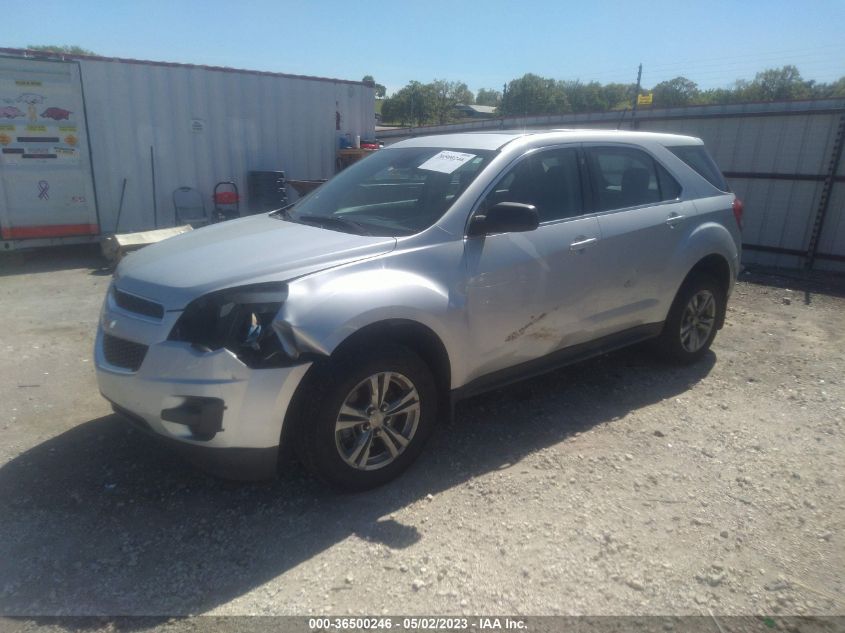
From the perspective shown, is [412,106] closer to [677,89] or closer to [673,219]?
[677,89]

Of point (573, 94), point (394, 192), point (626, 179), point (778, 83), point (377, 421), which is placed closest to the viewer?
point (377, 421)

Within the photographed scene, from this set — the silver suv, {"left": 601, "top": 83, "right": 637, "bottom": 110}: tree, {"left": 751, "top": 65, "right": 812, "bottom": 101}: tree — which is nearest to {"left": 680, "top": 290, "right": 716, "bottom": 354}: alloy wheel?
the silver suv

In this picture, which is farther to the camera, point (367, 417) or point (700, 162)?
point (700, 162)

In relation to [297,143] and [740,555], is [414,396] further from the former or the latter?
[297,143]

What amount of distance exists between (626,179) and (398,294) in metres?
2.32

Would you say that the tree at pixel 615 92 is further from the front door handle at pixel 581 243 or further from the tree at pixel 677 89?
the front door handle at pixel 581 243

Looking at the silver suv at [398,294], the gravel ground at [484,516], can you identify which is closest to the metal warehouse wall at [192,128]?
the gravel ground at [484,516]

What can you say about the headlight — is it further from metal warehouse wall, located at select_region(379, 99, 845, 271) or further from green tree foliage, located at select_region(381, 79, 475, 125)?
green tree foliage, located at select_region(381, 79, 475, 125)

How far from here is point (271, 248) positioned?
3.28 m

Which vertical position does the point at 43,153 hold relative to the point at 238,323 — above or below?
above

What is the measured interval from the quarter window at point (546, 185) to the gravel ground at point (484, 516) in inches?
55.6

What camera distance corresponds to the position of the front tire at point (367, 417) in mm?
2947

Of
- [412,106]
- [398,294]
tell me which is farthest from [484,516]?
[412,106]

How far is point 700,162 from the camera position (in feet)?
16.6
